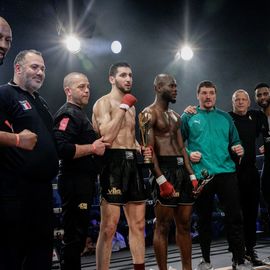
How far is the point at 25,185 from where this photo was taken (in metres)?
2.06

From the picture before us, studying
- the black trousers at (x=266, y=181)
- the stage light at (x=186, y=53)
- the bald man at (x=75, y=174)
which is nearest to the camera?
the bald man at (x=75, y=174)

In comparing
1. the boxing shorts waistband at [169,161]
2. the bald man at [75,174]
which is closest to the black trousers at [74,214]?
the bald man at [75,174]

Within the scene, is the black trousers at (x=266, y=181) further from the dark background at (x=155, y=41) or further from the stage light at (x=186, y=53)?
the stage light at (x=186, y=53)

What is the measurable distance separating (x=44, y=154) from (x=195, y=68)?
281 inches

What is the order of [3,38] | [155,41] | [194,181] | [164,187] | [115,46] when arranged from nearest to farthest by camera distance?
[3,38], [164,187], [194,181], [115,46], [155,41]

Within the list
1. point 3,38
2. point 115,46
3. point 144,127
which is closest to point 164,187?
point 144,127

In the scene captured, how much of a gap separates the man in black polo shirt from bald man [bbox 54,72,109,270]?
1.78 feet

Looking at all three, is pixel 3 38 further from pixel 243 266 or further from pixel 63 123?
pixel 243 266

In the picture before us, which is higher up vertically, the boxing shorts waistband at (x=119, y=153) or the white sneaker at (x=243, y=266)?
the boxing shorts waistband at (x=119, y=153)

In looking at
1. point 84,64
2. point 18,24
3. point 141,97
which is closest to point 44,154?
point 18,24

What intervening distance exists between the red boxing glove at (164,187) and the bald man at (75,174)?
0.59m

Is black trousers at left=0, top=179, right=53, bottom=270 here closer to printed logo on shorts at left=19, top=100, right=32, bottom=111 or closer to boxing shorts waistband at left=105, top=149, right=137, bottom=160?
printed logo on shorts at left=19, top=100, right=32, bottom=111

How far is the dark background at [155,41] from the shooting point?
23.5 ft

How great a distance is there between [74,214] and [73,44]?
512cm
